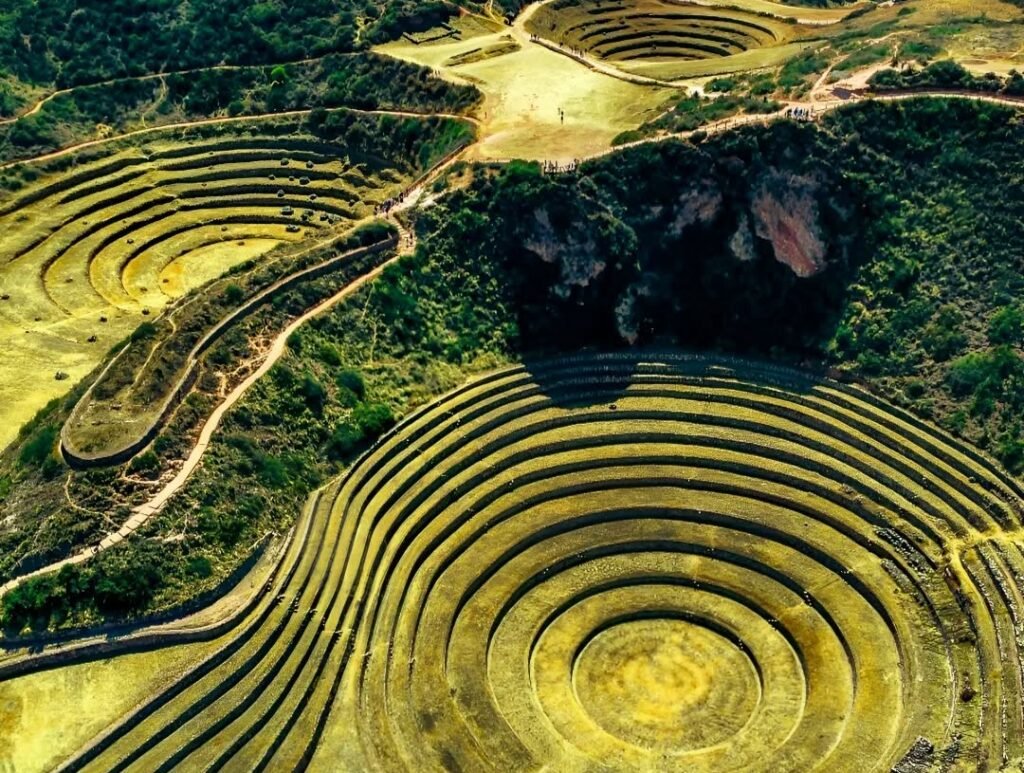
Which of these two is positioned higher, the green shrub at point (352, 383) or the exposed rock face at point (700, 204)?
the exposed rock face at point (700, 204)

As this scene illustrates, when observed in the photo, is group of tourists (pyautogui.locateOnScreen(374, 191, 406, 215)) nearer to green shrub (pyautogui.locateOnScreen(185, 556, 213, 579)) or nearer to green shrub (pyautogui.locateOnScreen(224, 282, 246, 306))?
green shrub (pyautogui.locateOnScreen(224, 282, 246, 306))

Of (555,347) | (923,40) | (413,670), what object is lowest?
(413,670)

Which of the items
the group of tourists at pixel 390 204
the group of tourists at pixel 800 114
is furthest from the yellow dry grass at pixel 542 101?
the group of tourists at pixel 800 114

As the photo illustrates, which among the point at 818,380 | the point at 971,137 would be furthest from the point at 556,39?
the point at 818,380

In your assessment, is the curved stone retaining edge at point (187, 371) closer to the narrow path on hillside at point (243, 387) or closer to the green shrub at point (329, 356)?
the narrow path on hillside at point (243, 387)

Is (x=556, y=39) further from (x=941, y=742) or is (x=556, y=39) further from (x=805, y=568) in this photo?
(x=941, y=742)

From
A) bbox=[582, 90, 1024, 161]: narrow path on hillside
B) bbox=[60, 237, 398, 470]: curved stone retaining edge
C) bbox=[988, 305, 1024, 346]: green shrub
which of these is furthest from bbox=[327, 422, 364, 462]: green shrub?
bbox=[988, 305, 1024, 346]: green shrub

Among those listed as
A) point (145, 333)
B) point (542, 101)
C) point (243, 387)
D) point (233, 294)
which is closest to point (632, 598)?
point (243, 387)
